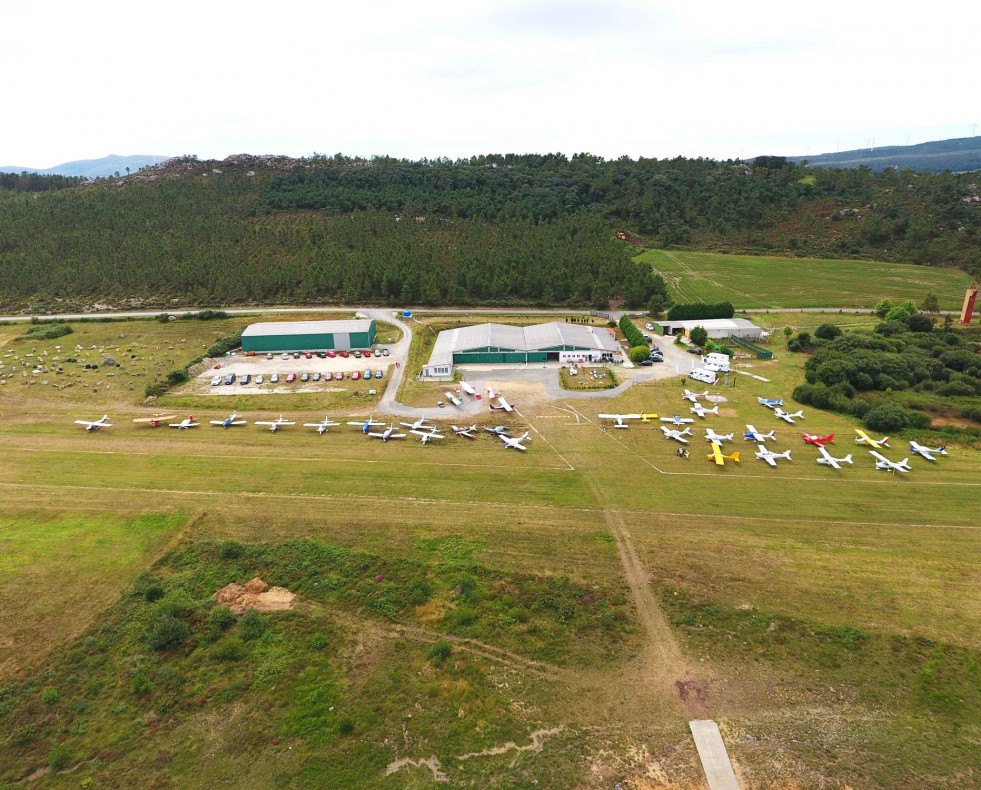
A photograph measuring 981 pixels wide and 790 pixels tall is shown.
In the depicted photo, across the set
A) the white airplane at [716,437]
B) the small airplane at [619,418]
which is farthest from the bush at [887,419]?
the small airplane at [619,418]

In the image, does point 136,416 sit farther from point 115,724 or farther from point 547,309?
point 547,309

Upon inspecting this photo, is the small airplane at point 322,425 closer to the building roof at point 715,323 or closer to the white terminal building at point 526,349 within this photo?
the white terminal building at point 526,349

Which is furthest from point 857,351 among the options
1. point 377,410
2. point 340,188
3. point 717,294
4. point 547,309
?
point 340,188

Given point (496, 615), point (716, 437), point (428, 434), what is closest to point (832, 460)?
point (716, 437)

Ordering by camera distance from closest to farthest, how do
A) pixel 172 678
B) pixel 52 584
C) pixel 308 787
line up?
1. pixel 308 787
2. pixel 172 678
3. pixel 52 584

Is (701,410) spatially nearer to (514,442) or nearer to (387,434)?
(514,442)

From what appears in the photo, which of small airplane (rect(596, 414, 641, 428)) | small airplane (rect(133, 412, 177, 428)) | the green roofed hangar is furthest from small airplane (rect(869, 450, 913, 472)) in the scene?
small airplane (rect(133, 412, 177, 428))
